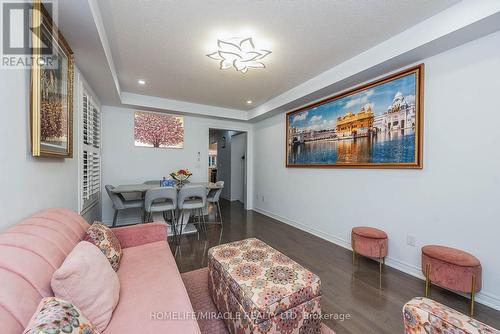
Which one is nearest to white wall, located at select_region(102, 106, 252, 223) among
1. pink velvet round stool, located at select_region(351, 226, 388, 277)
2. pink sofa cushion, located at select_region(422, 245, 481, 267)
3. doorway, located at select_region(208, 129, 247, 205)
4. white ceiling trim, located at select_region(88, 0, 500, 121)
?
white ceiling trim, located at select_region(88, 0, 500, 121)

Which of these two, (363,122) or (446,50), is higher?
(446,50)

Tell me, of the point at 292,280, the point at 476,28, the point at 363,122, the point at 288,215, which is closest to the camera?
the point at 292,280

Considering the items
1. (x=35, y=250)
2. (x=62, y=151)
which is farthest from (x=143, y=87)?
(x=35, y=250)

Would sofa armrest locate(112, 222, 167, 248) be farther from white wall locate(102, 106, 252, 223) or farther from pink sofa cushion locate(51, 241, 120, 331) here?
white wall locate(102, 106, 252, 223)

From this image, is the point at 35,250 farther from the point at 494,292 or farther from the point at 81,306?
the point at 494,292

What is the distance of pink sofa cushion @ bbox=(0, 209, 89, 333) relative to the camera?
64 centimetres

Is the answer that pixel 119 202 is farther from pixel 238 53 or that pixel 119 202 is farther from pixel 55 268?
pixel 238 53

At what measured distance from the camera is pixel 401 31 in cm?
201

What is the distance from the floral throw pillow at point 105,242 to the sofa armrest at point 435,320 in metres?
1.76

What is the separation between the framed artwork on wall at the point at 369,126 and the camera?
2186mm

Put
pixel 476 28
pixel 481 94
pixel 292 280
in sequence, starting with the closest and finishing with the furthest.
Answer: pixel 292 280 → pixel 476 28 → pixel 481 94

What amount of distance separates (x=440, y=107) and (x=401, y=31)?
2.82 feet

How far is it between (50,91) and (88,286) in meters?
1.42

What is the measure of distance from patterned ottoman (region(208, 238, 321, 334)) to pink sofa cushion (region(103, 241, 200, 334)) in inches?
12.8
